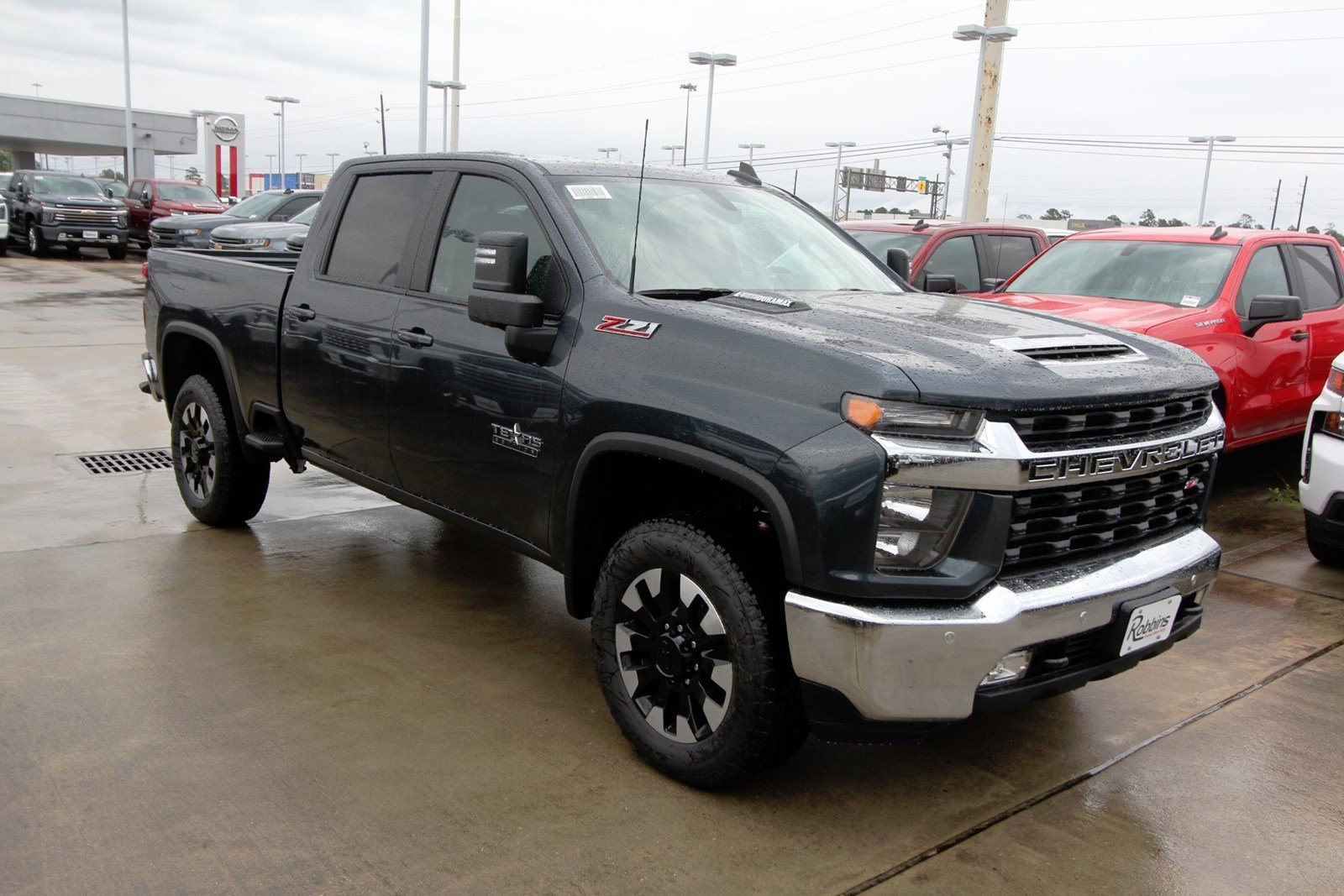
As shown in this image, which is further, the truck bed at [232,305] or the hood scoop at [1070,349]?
the truck bed at [232,305]

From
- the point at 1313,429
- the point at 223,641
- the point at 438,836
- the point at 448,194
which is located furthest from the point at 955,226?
the point at 438,836

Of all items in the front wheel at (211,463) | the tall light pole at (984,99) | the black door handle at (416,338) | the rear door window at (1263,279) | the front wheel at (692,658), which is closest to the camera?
the front wheel at (692,658)

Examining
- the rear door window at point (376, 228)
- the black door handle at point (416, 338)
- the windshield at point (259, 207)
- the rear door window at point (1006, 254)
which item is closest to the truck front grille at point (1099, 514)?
the black door handle at point (416, 338)

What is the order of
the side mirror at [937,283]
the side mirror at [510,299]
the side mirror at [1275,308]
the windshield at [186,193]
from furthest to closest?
the windshield at [186,193] < the side mirror at [1275,308] < the side mirror at [937,283] < the side mirror at [510,299]

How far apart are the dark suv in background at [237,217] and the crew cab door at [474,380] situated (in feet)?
49.4

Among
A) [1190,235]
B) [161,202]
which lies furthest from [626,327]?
[161,202]

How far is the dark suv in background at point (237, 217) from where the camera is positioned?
18734mm

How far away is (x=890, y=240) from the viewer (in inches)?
424

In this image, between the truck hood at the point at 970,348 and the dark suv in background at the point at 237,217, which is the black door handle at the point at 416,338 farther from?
the dark suv in background at the point at 237,217

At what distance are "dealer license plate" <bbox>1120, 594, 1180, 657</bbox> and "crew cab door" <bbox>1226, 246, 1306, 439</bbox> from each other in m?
4.06

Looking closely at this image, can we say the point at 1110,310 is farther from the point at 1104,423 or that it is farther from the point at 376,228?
the point at 376,228

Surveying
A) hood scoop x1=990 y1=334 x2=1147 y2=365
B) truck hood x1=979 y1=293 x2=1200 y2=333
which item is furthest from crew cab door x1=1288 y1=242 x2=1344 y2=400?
hood scoop x1=990 y1=334 x2=1147 y2=365

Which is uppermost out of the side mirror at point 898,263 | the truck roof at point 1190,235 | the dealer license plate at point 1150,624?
the truck roof at point 1190,235

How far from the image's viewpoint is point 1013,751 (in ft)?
12.2
